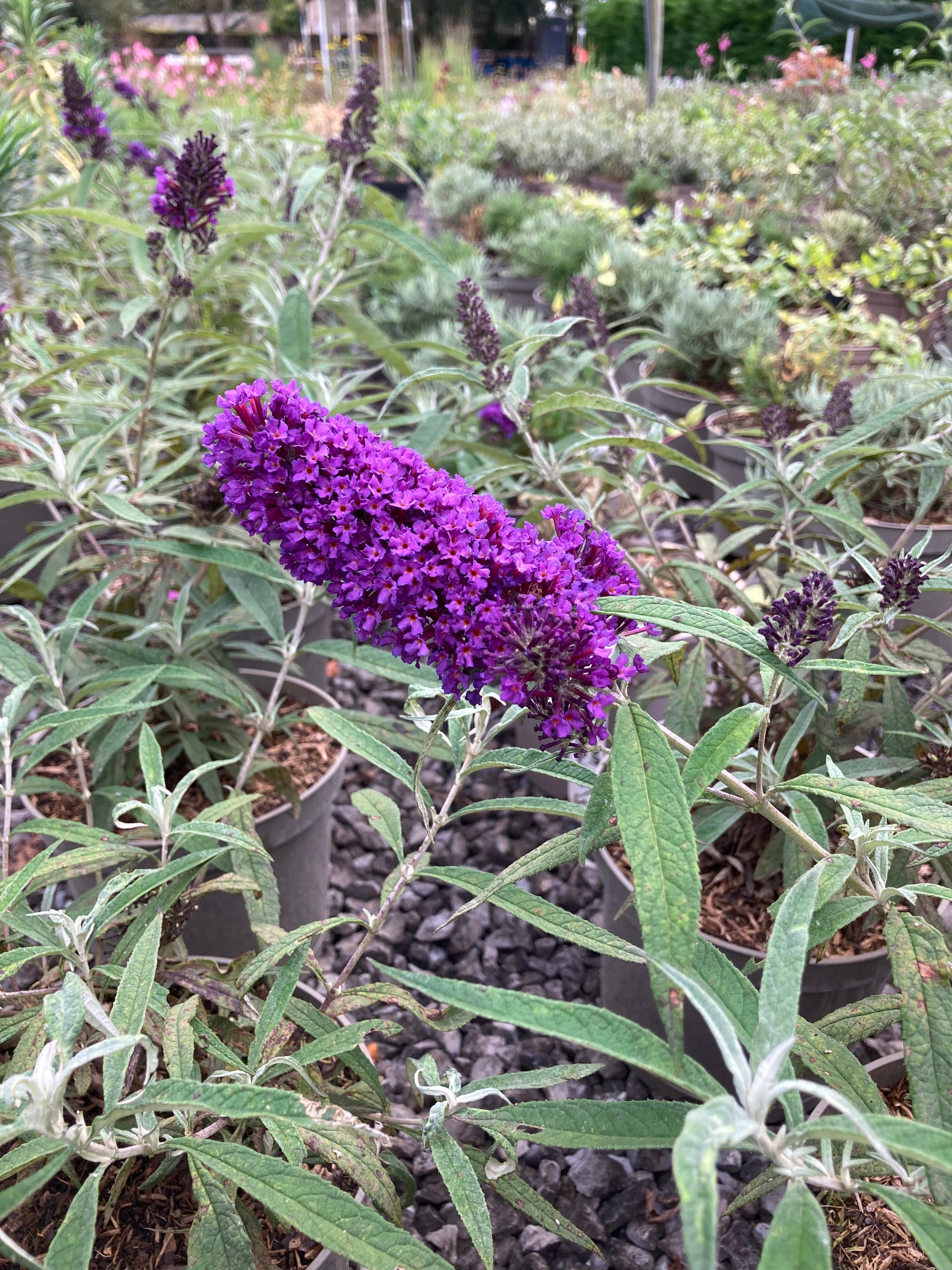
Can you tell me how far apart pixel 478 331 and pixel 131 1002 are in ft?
4.04

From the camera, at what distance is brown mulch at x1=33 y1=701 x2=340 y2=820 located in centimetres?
192

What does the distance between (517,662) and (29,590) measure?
4.90ft

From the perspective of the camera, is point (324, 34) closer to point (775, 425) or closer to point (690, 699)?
point (775, 425)

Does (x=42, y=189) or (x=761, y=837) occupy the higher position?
(x=42, y=189)

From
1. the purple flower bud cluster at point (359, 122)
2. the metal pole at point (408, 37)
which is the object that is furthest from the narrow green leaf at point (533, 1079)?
the metal pole at point (408, 37)

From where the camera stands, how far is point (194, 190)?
Result: 1.73 meters

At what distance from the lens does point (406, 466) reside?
1.00 metres

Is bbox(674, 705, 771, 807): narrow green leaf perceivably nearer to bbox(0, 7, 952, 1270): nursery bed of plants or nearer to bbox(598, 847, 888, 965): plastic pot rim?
bbox(0, 7, 952, 1270): nursery bed of plants

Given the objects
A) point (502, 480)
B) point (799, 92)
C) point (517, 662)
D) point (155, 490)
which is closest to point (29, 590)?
point (155, 490)

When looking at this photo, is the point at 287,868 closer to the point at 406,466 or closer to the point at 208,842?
the point at 208,842

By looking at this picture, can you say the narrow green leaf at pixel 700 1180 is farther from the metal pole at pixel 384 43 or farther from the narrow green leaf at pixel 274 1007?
the metal pole at pixel 384 43

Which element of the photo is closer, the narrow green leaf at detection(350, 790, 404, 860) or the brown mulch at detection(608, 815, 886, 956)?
the narrow green leaf at detection(350, 790, 404, 860)

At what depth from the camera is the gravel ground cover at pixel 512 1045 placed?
1534 millimetres

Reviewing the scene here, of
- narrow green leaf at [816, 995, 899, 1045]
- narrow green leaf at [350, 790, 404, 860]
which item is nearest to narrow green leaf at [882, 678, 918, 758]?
narrow green leaf at [816, 995, 899, 1045]
